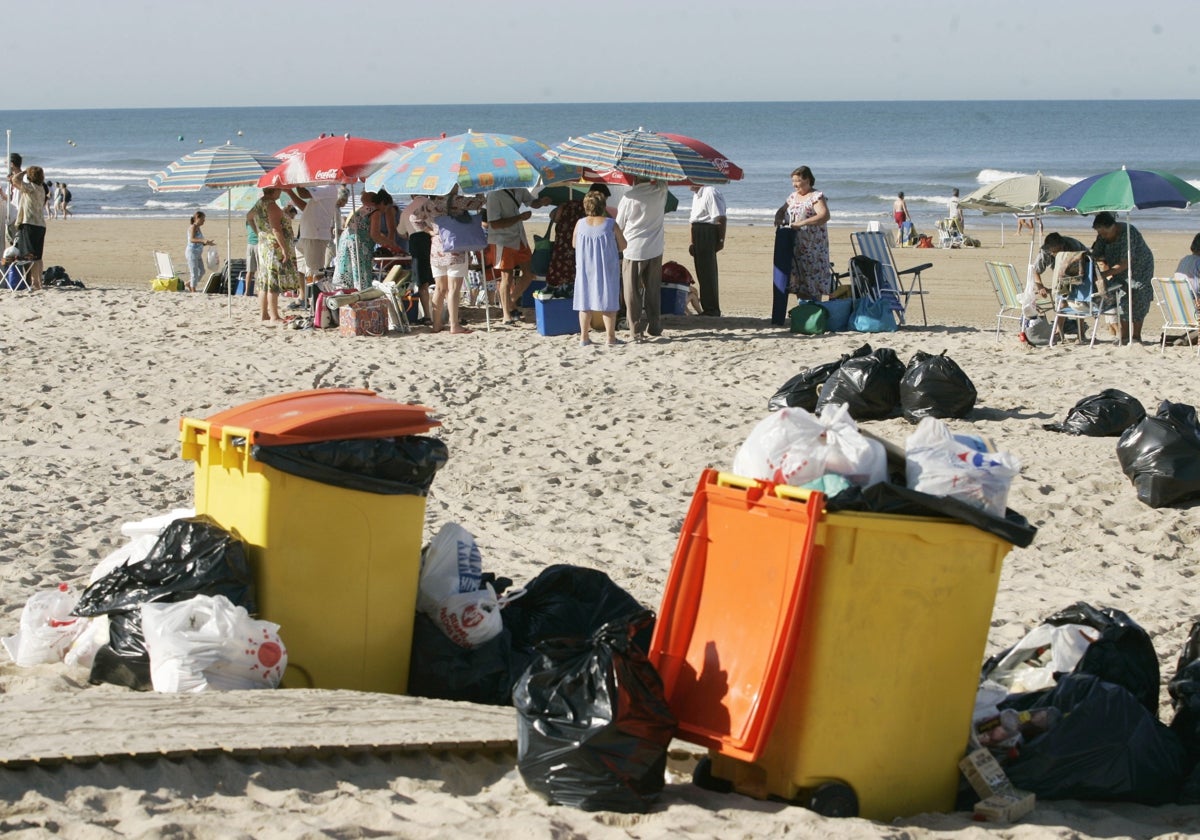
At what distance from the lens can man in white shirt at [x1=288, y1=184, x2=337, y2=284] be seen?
13523mm

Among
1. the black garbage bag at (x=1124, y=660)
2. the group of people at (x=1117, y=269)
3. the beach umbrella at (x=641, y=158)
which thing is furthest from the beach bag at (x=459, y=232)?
the black garbage bag at (x=1124, y=660)

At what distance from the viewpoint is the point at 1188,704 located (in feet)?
13.4

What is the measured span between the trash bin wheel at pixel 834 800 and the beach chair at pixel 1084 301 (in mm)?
8744

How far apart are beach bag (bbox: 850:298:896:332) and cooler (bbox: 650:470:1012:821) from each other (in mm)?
8920

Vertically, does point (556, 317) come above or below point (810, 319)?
below

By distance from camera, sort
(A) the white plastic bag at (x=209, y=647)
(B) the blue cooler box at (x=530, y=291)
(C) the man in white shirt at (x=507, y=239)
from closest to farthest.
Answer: (A) the white plastic bag at (x=209, y=647) < (C) the man in white shirt at (x=507, y=239) < (B) the blue cooler box at (x=530, y=291)

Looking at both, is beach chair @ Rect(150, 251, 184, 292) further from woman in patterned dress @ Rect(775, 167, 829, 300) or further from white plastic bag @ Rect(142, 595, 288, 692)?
white plastic bag @ Rect(142, 595, 288, 692)

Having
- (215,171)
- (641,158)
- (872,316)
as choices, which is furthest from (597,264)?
(215,171)

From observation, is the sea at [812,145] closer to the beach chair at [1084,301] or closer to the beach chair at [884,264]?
the beach chair at [884,264]

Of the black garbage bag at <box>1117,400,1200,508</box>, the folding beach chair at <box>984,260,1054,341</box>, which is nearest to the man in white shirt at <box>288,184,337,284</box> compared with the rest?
the folding beach chair at <box>984,260,1054,341</box>

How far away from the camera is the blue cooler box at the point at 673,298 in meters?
13.5

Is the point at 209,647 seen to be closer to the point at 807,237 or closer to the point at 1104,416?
the point at 1104,416

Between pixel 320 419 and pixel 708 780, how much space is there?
1.65 meters

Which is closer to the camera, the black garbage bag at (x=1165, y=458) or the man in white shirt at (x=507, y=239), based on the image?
the black garbage bag at (x=1165, y=458)
